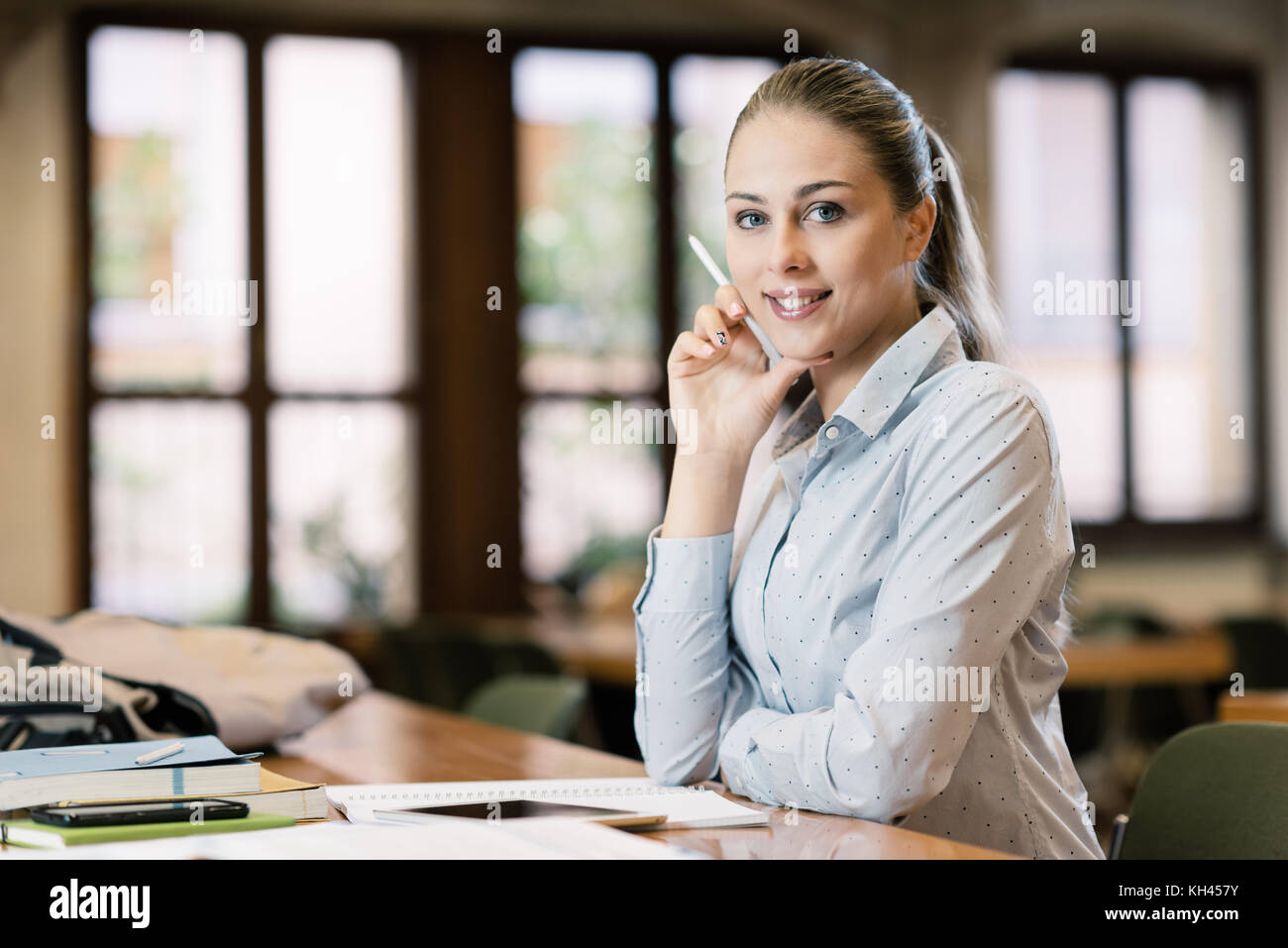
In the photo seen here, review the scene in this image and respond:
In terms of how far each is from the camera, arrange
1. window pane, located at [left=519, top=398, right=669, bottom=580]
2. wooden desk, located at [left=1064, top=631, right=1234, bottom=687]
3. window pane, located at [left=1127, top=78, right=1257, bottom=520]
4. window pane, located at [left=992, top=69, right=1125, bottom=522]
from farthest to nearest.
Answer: window pane, located at [left=1127, top=78, right=1257, bottom=520] → window pane, located at [left=992, top=69, right=1125, bottom=522] → window pane, located at [left=519, top=398, right=669, bottom=580] → wooden desk, located at [left=1064, top=631, right=1234, bottom=687]

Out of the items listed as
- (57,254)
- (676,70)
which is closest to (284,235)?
(57,254)

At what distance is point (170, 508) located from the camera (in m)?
6.21

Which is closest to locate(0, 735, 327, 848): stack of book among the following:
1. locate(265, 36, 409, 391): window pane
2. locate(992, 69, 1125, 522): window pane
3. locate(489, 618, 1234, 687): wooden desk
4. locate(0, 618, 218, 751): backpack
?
locate(0, 618, 218, 751): backpack

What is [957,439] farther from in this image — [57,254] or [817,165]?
[57,254]

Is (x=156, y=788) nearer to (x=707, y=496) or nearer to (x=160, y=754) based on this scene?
(x=160, y=754)

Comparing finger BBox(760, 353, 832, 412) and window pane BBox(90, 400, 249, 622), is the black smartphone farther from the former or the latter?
window pane BBox(90, 400, 249, 622)

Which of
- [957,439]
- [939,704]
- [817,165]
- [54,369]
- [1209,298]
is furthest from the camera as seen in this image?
[1209,298]

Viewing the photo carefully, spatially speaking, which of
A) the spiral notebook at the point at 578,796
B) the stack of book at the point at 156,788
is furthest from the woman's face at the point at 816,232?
the stack of book at the point at 156,788

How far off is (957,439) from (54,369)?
5414 mm

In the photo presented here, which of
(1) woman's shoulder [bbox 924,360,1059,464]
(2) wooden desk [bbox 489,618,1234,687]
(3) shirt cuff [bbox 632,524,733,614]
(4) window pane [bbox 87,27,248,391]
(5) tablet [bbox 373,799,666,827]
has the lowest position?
(2) wooden desk [bbox 489,618,1234,687]

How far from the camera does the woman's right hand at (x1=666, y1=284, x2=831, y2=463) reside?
167cm

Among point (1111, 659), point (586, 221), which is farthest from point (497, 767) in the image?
point (586, 221)

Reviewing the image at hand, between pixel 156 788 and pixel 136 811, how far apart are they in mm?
71

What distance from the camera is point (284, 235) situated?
250 inches
